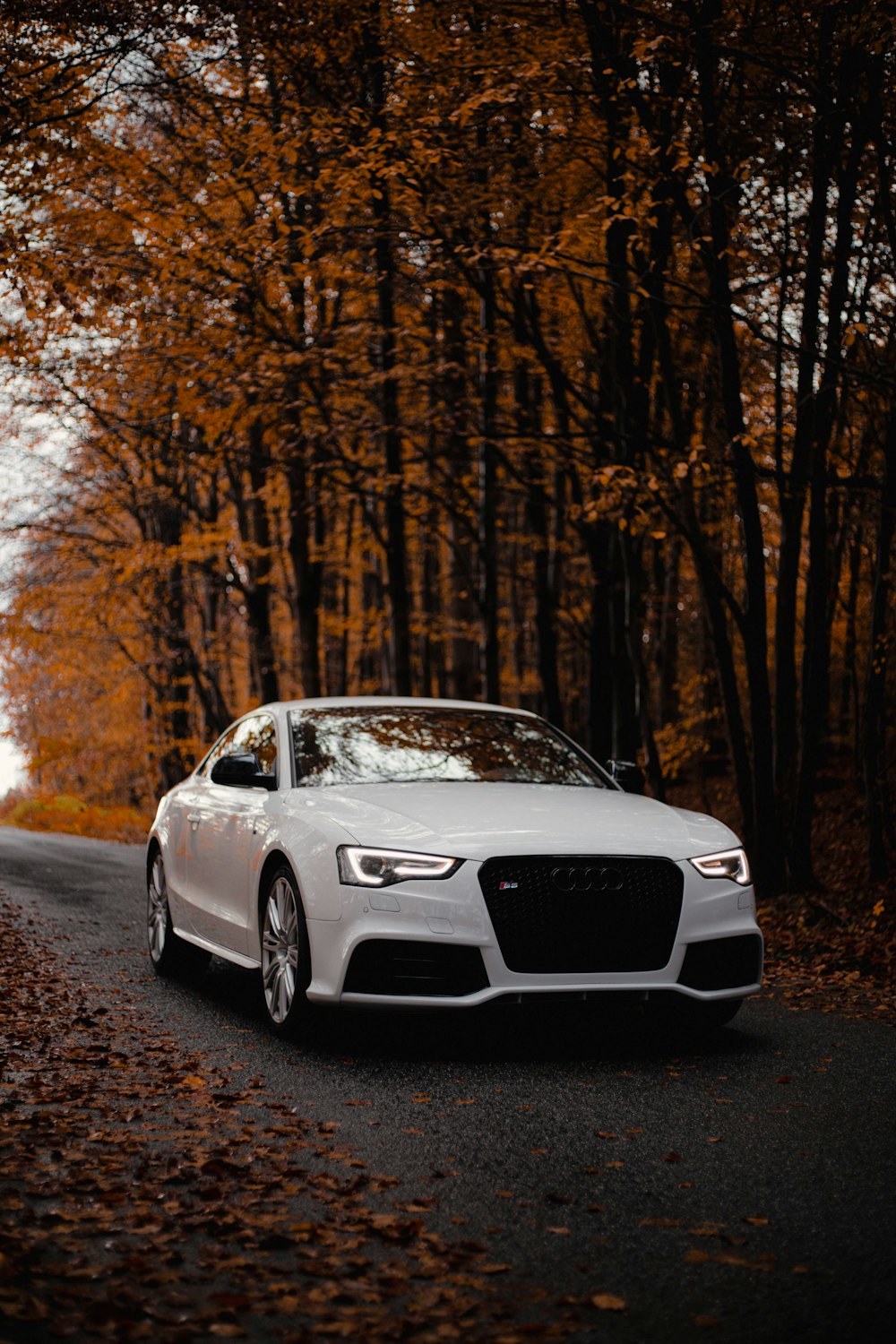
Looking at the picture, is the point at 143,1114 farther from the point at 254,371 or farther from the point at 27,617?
the point at 27,617

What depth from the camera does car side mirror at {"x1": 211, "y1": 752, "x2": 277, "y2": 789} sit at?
7133 millimetres

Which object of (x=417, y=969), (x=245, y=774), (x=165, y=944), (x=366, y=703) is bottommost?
(x=165, y=944)

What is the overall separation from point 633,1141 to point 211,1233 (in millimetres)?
1637

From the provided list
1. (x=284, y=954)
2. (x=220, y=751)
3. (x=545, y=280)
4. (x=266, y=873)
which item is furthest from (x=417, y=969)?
(x=545, y=280)

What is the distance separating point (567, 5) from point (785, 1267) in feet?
35.5

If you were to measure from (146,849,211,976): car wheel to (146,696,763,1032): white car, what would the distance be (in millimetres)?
1174

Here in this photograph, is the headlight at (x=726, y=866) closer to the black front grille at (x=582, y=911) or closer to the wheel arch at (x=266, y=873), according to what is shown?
the black front grille at (x=582, y=911)

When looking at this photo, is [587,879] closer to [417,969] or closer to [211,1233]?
[417,969]

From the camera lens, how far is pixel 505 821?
6.32 metres

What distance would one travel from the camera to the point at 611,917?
613 centimetres

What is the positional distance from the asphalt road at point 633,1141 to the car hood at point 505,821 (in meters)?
0.92

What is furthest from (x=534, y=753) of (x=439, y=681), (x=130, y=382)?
(x=439, y=681)

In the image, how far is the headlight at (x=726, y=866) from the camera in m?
6.41

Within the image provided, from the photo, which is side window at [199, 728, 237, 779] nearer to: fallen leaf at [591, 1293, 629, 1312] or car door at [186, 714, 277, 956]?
car door at [186, 714, 277, 956]
